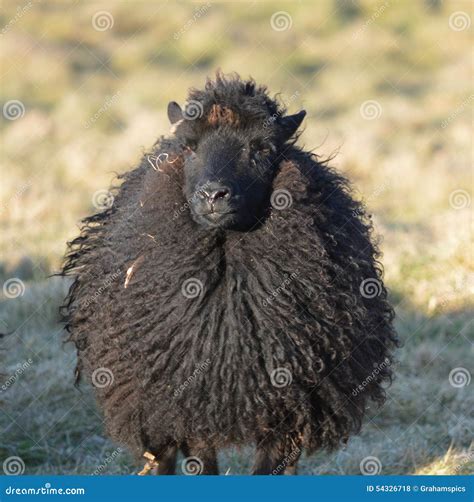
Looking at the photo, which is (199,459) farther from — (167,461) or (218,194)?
(218,194)

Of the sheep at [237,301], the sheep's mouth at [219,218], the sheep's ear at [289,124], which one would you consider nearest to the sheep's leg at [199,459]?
the sheep at [237,301]

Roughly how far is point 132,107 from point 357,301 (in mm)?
19176

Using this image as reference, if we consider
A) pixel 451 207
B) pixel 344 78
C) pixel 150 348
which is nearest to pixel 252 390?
pixel 150 348

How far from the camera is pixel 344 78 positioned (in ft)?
103

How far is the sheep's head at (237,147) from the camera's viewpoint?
6.21m

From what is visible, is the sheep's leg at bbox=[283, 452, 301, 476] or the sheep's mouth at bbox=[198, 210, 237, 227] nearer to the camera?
the sheep's mouth at bbox=[198, 210, 237, 227]

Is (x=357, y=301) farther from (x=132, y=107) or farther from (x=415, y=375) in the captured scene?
(x=132, y=107)

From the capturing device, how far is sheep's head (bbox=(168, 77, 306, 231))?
6211mm

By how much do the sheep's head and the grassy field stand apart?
3.19 feet

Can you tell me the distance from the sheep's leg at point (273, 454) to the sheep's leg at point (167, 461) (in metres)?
0.66

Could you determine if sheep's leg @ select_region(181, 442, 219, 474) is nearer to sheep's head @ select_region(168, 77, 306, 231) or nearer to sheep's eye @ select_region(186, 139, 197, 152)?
sheep's head @ select_region(168, 77, 306, 231)

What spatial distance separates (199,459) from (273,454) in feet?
1.75

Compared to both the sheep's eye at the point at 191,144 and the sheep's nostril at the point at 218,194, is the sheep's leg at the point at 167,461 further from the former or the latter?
the sheep's eye at the point at 191,144

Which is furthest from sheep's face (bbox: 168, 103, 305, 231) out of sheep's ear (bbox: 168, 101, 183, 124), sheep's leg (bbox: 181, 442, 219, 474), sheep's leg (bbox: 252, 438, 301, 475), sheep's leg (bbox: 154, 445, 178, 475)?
sheep's leg (bbox: 154, 445, 178, 475)
